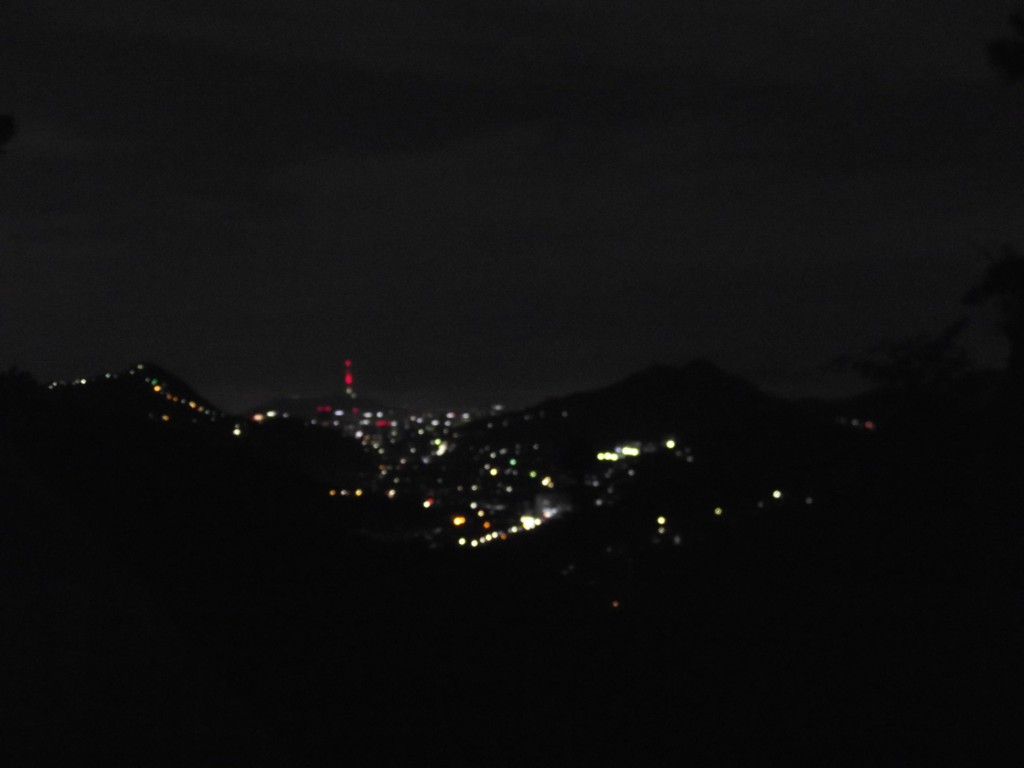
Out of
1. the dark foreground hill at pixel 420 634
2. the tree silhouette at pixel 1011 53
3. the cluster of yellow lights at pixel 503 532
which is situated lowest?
the dark foreground hill at pixel 420 634

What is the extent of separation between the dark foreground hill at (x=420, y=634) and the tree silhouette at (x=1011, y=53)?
305cm

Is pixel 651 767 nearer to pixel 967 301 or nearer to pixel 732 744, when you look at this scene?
pixel 732 744

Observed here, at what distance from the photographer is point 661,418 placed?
3184 centimetres

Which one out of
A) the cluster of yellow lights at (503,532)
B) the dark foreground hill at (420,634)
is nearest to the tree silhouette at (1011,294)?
the dark foreground hill at (420,634)

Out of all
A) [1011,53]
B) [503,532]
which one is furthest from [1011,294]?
[503,532]

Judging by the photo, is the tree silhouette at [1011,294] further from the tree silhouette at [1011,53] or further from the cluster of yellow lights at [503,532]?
the cluster of yellow lights at [503,532]

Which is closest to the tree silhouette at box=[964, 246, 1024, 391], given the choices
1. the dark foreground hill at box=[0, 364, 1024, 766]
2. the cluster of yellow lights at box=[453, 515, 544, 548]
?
the dark foreground hill at box=[0, 364, 1024, 766]

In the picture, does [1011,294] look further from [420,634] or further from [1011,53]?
[420,634]

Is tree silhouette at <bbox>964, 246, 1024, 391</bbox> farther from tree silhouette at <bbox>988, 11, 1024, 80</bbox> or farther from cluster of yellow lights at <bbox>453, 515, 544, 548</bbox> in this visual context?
cluster of yellow lights at <bbox>453, 515, 544, 548</bbox>

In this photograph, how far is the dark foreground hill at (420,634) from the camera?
18.3 ft

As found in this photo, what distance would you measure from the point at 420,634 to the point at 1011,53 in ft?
19.5

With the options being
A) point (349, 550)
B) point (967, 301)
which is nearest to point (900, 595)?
point (967, 301)

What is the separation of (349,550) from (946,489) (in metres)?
5.62

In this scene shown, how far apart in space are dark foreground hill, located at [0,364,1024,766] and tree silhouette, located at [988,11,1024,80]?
3.05 metres
